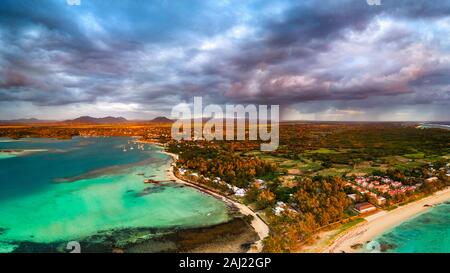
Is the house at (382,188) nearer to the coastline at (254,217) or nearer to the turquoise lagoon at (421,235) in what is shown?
the turquoise lagoon at (421,235)

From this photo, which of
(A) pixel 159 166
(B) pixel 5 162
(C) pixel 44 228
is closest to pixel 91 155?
(B) pixel 5 162

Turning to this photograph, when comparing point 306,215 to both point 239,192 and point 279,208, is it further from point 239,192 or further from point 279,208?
point 239,192

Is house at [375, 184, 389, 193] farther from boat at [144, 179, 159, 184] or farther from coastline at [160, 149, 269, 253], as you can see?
boat at [144, 179, 159, 184]

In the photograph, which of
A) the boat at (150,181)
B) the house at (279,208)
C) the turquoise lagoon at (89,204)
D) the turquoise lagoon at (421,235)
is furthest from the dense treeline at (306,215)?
the boat at (150,181)

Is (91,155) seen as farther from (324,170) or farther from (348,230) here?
(348,230)

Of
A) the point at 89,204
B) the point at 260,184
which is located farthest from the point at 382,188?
the point at 89,204

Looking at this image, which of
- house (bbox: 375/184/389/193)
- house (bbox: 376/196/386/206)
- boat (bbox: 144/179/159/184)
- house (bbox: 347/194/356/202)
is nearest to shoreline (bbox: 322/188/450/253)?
house (bbox: 376/196/386/206)
